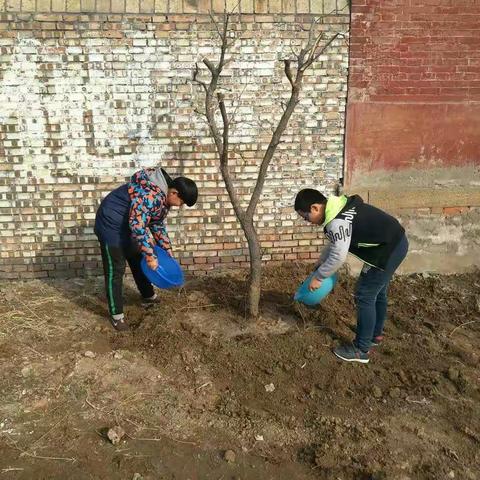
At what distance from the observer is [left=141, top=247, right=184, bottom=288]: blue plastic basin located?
4.30 m

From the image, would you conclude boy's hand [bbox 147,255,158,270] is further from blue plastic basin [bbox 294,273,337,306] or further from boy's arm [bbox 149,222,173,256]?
blue plastic basin [bbox 294,273,337,306]

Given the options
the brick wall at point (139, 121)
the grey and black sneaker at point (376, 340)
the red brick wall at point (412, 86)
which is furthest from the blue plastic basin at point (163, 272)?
the red brick wall at point (412, 86)

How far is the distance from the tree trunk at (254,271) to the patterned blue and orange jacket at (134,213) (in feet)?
2.70

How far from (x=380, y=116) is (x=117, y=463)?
4.23 m

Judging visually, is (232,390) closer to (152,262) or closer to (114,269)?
(152,262)

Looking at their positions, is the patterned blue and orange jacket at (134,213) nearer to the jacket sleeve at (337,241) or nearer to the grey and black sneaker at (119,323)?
the grey and black sneaker at (119,323)

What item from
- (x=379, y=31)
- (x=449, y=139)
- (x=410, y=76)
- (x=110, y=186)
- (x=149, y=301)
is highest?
(x=379, y=31)

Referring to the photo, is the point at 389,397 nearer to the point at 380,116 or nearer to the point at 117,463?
the point at 117,463

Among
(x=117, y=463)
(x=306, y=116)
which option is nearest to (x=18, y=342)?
(x=117, y=463)

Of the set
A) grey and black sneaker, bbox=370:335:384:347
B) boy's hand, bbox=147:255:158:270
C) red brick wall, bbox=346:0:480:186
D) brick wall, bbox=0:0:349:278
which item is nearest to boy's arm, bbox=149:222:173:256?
boy's hand, bbox=147:255:158:270

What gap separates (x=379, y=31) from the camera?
5.08 metres

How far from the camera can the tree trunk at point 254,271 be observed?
14.6 ft

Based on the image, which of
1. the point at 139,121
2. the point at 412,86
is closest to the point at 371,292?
the point at 412,86

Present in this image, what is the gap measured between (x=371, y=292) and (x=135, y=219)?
6.56 ft
